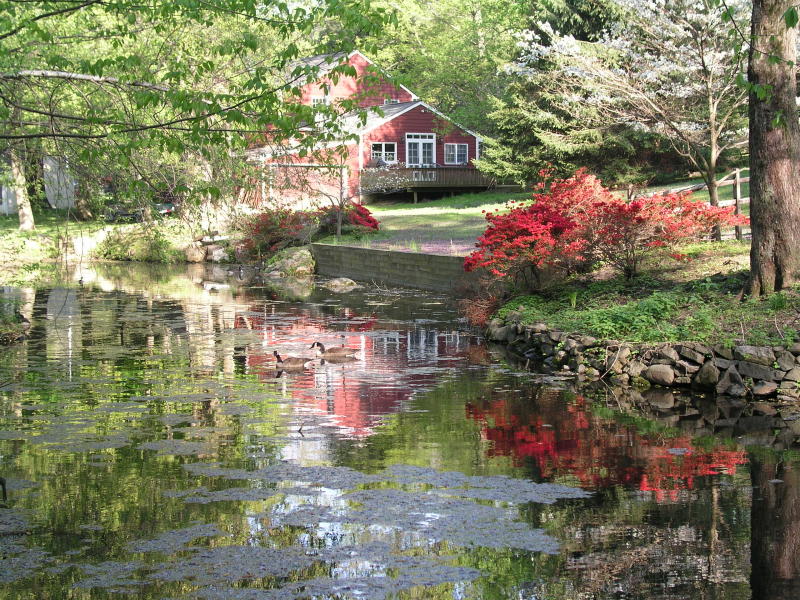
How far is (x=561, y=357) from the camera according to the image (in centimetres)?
1670

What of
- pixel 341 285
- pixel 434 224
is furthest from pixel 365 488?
pixel 434 224

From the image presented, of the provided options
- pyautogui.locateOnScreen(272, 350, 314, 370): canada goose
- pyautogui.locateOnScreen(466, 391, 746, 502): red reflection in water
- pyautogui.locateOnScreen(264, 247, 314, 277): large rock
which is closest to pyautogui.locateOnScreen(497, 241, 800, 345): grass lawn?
pyautogui.locateOnScreen(466, 391, 746, 502): red reflection in water

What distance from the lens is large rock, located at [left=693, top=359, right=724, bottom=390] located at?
1438 centimetres

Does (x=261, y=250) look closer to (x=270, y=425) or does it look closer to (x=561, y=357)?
(x=561, y=357)

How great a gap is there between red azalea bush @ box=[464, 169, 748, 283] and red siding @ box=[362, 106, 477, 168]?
3501cm

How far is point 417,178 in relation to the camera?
5266 centimetres

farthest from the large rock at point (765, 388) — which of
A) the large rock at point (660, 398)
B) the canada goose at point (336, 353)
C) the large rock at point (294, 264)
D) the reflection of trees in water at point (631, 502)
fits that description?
the large rock at point (294, 264)

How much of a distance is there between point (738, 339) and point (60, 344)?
43.4 feet

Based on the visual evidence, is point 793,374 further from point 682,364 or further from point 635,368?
point 635,368

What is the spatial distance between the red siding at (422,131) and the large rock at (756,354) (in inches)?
1635

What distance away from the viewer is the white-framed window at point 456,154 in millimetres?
56312

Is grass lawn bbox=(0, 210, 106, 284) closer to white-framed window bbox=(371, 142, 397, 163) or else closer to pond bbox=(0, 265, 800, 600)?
pond bbox=(0, 265, 800, 600)

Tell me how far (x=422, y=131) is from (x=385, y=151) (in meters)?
2.55

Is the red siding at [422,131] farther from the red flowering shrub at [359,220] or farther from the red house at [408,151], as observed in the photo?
the red flowering shrub at [359,220]
